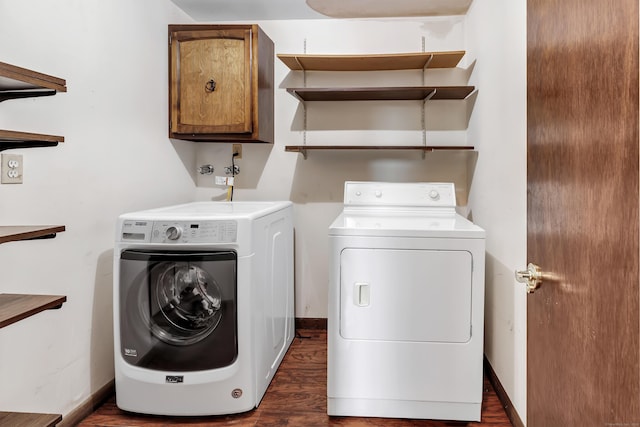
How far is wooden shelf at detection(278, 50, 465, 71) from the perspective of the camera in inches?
106

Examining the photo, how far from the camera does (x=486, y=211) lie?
7.98 feet

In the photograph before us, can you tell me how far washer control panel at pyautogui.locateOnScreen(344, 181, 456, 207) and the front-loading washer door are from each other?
3.49 ft

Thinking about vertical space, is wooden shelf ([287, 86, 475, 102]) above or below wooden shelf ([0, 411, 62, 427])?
above

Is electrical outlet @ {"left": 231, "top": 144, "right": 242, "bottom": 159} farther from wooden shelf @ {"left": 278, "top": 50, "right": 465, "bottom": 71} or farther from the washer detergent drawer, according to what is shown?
the washer detergent drawer

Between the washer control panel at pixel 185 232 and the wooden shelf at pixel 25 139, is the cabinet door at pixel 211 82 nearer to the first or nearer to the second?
the washer control panel at pixel 185 232

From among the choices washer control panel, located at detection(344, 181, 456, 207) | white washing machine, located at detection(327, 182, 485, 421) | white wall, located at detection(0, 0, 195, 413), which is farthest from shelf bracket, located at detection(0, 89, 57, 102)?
washer control panel, located at detection(344, 181, 456, 207)

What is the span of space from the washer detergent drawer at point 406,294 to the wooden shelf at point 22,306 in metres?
1.08

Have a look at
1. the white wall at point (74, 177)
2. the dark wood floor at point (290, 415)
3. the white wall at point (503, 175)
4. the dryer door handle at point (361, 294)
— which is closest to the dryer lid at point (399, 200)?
the white wall at point (503, 175)

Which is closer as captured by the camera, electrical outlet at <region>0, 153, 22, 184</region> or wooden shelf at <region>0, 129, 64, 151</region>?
wooden shelf at <region>0, 129, 64, 151</region>

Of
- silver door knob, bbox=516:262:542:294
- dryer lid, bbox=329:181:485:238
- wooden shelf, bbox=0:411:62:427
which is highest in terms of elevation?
dryer lid, bbox=329:181:485:238

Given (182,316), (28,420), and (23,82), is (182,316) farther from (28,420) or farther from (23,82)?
(23,82)

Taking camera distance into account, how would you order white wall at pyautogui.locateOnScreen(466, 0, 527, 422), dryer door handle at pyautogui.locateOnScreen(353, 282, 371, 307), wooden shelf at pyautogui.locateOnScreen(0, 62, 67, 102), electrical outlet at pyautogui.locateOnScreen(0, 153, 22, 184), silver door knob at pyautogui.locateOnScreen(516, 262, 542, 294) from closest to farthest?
silver door knob at pyautogui.locateOnScreen(516, 262, 542, 294) → wooden shelf at pyautogui.locateOnScreen(0, 62, 67, 102) → electrical outlet at pyautogui.locateOnScreen(0, 153, 22, 184) → white wall at pyautogui.locateOnScreen(466, 0, 527, 422) → dryer door handle at pyautogui.locateOnScreen(353, 282, 371, 307)

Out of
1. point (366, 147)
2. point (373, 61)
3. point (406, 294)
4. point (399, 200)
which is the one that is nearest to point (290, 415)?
point (406, 294)

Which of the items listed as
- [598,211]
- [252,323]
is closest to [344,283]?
[252,323]
